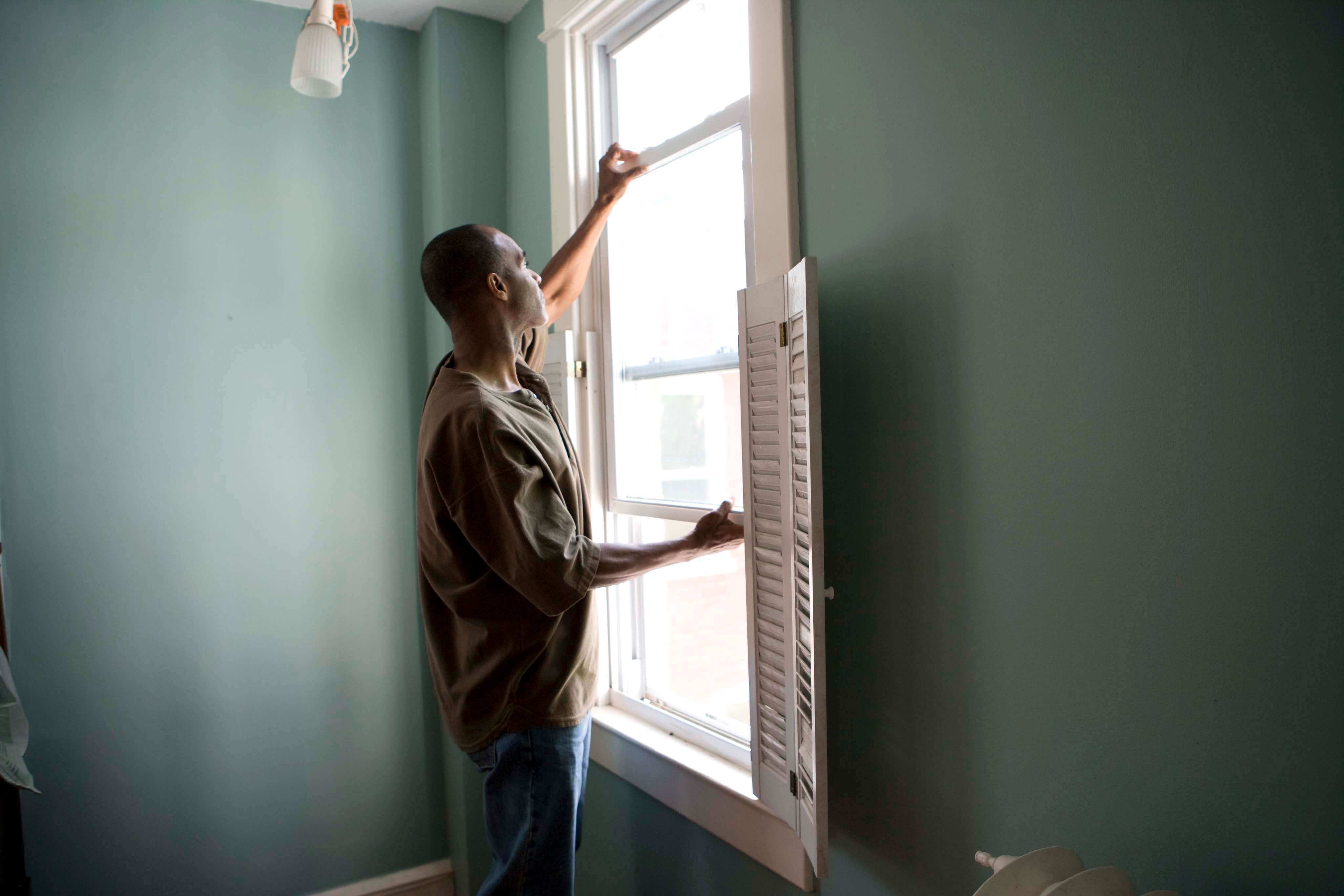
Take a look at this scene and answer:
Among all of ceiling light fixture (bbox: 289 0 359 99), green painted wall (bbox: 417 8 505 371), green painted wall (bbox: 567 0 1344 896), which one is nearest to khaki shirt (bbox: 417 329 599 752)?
green painted wall (bbox: 567 0 1344 896)

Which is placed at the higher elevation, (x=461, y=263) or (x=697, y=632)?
(x=461, y=263)

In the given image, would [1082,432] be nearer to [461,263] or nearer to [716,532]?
[716,532]

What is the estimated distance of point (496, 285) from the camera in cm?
165

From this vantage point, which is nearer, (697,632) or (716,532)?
(716,532)

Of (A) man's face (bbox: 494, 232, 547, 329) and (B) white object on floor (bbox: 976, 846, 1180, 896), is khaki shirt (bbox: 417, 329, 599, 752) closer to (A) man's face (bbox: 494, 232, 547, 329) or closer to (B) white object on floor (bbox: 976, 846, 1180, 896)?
(A) man's face (bbox: 494, 232, 547, 329)

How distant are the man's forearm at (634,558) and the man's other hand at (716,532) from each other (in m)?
0.01

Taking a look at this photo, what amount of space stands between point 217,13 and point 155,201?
560 mm

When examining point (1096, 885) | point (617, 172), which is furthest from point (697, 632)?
point (1096, 885)

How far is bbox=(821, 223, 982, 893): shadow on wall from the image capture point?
1.22 metres

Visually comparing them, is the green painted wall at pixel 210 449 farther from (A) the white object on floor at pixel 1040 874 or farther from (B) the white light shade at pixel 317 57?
(A) the white object on floor at pixel 1040 874

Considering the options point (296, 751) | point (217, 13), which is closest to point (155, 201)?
point (217, 13)

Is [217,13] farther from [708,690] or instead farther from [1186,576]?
[1186,576]

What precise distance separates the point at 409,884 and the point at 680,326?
6.39 ft

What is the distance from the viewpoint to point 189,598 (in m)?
2.32
